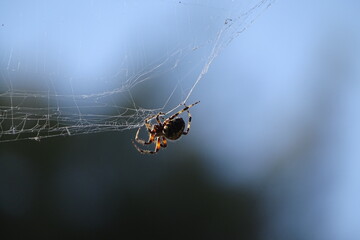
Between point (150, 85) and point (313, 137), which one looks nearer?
point (150, 85)

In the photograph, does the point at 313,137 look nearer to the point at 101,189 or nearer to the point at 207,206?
the point at 207,206

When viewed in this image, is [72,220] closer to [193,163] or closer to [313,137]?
[193,163]

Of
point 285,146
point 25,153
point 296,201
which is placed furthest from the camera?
point 285,146

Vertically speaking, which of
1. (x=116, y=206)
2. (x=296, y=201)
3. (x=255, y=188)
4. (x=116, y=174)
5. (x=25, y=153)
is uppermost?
(x=25, y=153)

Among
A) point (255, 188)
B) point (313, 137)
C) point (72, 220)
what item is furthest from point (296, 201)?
point (72, 220)

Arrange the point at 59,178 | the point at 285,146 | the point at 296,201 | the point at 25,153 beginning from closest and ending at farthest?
the point at 25,153 < the point at 59,178 < the point at 296,201 < the point at 285,146

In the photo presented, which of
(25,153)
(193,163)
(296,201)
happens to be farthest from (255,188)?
(25,153)

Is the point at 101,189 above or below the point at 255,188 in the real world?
above
